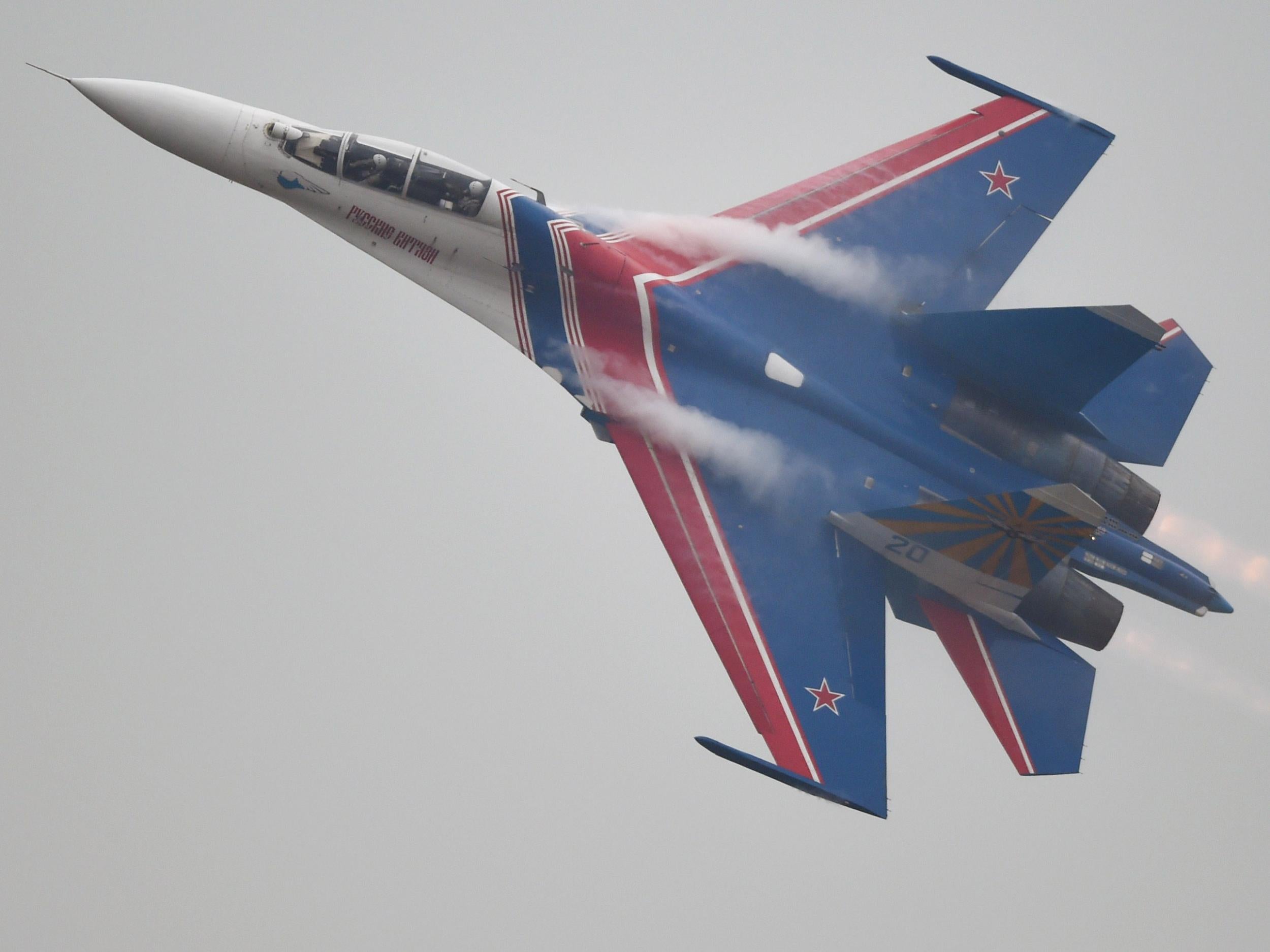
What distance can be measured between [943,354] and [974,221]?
213cm

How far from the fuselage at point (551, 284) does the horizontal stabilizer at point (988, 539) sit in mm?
528

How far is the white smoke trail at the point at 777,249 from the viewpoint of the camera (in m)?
16.9

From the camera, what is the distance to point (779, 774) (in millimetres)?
15375

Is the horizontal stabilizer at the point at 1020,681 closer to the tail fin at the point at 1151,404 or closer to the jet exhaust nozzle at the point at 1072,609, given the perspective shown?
the jet exhaust nozzle at the point at 1072,609

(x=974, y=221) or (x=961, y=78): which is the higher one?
(x=961, y=78)

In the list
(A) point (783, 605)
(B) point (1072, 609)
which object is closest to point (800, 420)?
(A) point (783, 605)

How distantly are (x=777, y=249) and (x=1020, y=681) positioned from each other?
5646mm

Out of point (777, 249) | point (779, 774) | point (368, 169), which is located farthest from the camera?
point (777, 249)

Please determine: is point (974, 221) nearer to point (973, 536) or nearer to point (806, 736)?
point (973, 536)

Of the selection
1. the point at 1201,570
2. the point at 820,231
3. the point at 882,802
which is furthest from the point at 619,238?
the point at 1201,570

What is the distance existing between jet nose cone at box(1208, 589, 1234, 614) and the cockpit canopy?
370 inches

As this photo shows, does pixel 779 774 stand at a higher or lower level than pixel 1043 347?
lower

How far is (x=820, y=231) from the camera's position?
17.4m

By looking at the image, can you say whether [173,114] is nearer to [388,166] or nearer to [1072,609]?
[388,166]
